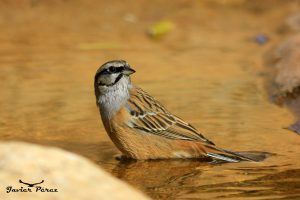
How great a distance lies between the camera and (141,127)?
28.3ft

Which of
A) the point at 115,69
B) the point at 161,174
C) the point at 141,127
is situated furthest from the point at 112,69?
the point at 161,174

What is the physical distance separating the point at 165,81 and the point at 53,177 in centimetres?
599

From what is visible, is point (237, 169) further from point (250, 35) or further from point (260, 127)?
point (250, 35)

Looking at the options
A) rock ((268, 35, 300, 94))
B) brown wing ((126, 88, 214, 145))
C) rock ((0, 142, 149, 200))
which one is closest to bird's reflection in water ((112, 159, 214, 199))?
brown wing ((126, 88, 214, 145))

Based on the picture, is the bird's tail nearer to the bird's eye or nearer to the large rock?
the bird's eye

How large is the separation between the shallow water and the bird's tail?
10 cm

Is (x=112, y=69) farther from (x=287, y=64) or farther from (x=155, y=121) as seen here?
(x=287, y=64)

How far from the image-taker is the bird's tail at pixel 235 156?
8.25m

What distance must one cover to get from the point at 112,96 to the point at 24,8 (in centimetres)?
749

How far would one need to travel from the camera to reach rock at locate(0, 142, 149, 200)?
18.5 ft

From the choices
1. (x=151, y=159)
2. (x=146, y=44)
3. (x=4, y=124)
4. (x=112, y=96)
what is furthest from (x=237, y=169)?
(x=146, y=44)

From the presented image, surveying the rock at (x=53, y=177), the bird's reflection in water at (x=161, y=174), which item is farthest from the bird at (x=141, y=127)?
the rock at (x=53, y=177)
